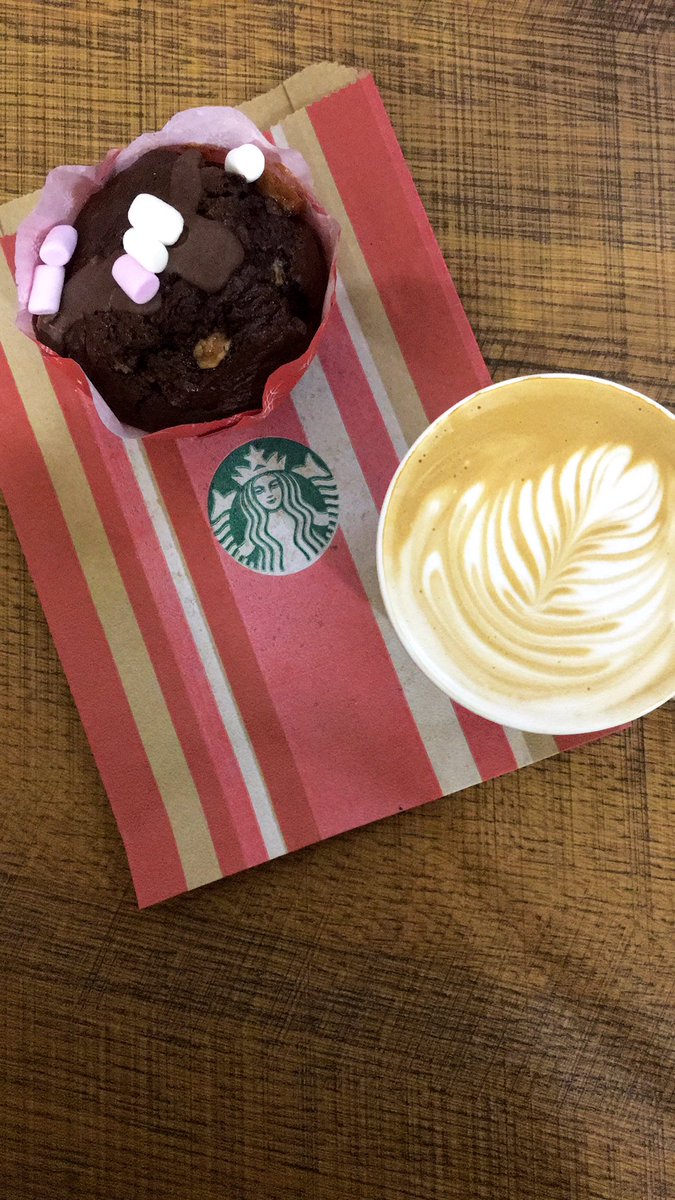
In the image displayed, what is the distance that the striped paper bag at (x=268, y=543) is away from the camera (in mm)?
1051

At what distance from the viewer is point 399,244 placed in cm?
105

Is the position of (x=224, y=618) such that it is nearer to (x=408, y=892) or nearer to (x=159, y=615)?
(x=159, y=615)

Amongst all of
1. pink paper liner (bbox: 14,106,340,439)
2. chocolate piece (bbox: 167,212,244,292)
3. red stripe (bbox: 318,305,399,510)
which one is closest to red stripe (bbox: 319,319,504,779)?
red stripe (bbox: 318,305,399,510)

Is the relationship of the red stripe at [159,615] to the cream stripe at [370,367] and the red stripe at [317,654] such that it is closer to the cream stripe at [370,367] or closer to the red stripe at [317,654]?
the red stripe at [317,654]

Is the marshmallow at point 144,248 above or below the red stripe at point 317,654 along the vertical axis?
above

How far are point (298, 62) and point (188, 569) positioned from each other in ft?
2.01

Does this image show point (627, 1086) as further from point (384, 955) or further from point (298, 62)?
point (298, 62)

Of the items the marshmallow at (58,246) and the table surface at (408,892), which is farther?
the table surface at (408,892)

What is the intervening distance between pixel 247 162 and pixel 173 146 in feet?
0.36

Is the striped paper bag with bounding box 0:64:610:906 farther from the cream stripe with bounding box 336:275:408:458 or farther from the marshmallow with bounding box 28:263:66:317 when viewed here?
the marshmallow with bounding box 28:263:66:317

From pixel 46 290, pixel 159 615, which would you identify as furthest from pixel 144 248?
pixel 159 615

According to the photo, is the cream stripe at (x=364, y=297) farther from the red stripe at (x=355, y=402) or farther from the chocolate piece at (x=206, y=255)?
the chocolate piece at (x=206, y=255)

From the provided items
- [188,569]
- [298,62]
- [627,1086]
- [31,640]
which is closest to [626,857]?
[627,1086]

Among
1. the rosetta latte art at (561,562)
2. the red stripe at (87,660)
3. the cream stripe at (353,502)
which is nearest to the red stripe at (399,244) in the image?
the cream stripe at (353,502)
